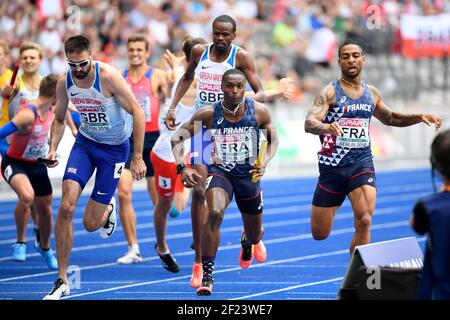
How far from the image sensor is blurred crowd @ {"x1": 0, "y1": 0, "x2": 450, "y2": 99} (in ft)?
66.8

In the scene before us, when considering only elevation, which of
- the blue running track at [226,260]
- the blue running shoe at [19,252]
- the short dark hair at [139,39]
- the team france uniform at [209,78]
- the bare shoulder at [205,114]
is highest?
the short dark hair at [139,39]

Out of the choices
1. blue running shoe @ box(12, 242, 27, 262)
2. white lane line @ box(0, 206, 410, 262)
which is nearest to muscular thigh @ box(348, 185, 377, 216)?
blue running shoe @ box(12, 242, 27, 262)

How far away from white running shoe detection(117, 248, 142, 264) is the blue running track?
102 mm

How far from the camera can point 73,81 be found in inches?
382

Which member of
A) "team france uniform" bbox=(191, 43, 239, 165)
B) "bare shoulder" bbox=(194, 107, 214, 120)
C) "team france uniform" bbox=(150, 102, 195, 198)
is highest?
"team france uniform" bbox=(191, 43, 239, 165)

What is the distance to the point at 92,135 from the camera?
10094mm

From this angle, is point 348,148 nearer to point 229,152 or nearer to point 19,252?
point 229,152

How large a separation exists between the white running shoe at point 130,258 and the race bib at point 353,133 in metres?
3.35

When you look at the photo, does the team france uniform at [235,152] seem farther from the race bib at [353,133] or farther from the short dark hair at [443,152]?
the short dark hair at [443,152]

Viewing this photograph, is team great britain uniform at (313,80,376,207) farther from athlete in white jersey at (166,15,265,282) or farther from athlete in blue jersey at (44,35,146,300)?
athlete in blue jersey at (44,35,146,300)

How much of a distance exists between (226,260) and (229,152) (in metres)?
3.01

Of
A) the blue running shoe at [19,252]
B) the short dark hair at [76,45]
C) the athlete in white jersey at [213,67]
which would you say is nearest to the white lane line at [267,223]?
the blue running shoe at [19,252]

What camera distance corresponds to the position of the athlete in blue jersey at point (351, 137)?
31.4 ft

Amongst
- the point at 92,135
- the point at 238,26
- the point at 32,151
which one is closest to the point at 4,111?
the point at 32,151
